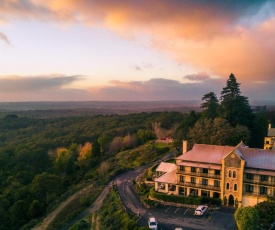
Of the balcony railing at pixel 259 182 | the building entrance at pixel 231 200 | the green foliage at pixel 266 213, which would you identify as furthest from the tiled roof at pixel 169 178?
the green foliage at pixel 266 213

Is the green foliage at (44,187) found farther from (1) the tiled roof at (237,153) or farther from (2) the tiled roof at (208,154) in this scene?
(1) the tiled roof at (237,153)

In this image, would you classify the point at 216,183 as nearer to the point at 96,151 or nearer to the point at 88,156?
the point at 96,151

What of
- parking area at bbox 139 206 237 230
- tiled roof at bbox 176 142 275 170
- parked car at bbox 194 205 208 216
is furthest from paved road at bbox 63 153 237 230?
tiled roof at bbox 176 142 275 170

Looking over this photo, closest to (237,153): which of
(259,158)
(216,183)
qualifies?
(259,158)

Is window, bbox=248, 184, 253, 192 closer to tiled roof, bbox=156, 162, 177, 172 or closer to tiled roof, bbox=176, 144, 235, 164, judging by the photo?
tiled roof, bbox=176, 144, 235, 164

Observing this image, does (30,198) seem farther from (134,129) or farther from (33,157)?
(134,129)

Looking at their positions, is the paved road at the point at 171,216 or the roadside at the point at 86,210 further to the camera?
the roadside at the point at 86,210
